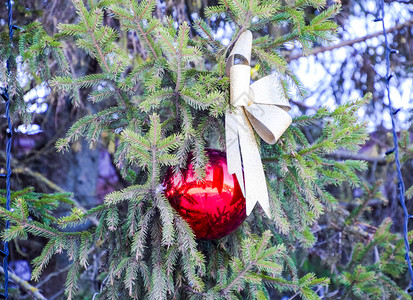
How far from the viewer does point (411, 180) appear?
10.4ft

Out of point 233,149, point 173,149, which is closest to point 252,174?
point 233,149

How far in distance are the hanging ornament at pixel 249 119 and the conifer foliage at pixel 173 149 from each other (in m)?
0.04

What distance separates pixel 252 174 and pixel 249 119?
185 mm

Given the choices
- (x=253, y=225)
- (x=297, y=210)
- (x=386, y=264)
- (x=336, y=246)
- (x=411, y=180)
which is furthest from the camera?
(x=411, y=180)

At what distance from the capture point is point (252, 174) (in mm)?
1251

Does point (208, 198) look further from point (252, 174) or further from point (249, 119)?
point (249, 119)

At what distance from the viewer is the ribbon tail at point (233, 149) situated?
1.23 meters

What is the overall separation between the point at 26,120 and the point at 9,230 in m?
0.57

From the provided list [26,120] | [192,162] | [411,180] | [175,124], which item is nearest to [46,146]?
[26,120]

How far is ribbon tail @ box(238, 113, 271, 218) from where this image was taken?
1229 millimetres

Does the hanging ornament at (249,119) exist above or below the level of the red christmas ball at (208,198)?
above

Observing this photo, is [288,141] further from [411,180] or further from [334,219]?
[411,180]

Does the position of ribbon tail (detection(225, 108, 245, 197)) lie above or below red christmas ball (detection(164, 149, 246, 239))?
above

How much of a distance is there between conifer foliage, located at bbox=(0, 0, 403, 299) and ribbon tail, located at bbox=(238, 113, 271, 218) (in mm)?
87
